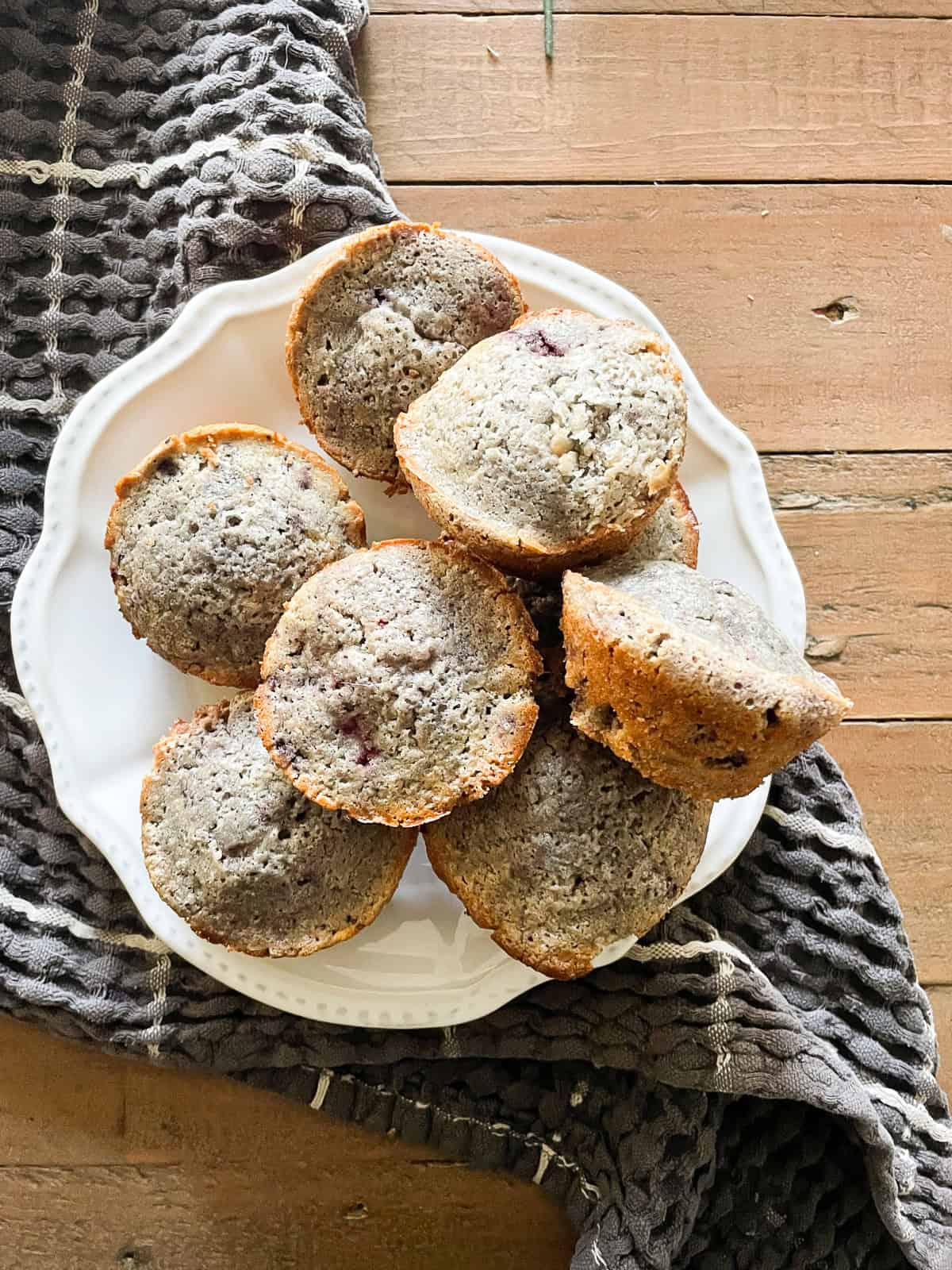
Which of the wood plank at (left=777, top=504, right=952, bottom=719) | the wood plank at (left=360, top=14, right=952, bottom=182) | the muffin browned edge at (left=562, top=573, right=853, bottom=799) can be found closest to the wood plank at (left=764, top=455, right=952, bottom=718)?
the wood plank at (left=777, top=504, right=952, bottom=719)

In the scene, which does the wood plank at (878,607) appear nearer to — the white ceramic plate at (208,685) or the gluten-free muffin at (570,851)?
the white ceramic plate at (208,685)

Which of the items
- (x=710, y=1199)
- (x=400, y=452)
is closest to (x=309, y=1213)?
(x=710, y=1199)

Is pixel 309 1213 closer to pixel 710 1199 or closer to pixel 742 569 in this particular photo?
pixel 710 1199

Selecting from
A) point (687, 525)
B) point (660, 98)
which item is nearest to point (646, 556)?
point (687, 525)

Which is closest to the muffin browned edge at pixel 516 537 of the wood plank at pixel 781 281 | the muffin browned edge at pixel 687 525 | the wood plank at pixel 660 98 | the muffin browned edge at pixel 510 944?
the muffin browned edge at pixel 687 525

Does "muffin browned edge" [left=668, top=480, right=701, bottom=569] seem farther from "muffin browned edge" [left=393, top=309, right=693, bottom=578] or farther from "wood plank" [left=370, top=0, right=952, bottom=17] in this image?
"wood plank" [left=370, top=0, right=952, bottom=17]

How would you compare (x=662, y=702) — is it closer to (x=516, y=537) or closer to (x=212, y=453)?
(x=516, y=537)
